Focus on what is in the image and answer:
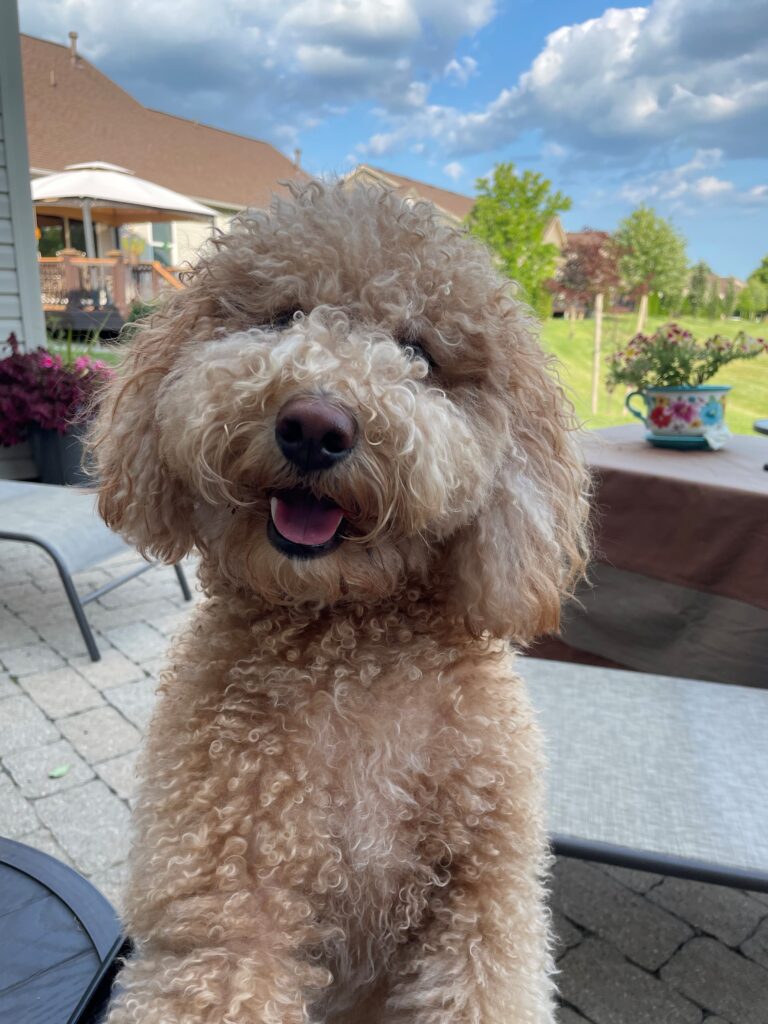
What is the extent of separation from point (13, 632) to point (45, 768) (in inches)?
51.7

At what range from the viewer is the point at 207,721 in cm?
105

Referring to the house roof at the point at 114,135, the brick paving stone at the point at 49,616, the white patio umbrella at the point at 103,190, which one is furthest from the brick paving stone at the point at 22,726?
the house roof at the point at 114,135

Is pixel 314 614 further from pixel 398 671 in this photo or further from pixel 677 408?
pixel 677 408

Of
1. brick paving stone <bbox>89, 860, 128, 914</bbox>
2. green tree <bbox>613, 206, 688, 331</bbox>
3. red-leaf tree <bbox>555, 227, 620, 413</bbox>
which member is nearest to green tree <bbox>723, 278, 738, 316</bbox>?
green tree <bbox>613, 206, 688, 331</bbox>

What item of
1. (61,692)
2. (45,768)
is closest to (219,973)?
(45,768)

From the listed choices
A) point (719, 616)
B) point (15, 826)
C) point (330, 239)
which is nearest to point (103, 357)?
point (15, 826)

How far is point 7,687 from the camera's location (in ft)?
11.2

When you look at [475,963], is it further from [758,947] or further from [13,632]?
[13,632]

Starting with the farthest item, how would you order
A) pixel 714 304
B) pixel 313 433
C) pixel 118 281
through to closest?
1. pixel 118 281
2. pixel 714 304
3. pixel 313 433

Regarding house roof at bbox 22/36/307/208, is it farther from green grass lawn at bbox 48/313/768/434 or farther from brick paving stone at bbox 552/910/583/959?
brick paving stone at bbox 552/910/583/959

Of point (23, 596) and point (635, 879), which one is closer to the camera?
point (635, 879)

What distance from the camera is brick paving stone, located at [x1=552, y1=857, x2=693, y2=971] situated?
213 centimetres

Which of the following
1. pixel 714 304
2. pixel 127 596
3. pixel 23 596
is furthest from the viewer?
pixel 714 304

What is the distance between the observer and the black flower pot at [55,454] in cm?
575
